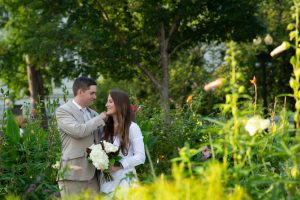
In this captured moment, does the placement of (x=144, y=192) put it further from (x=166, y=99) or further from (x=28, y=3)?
(x=28, y=3)

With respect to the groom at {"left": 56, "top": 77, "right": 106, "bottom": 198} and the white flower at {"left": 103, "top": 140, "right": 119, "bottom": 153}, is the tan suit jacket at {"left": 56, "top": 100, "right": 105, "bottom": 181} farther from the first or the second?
the white flower at {"left": 103, "top": 140, "right": 119, "bottom": 153}

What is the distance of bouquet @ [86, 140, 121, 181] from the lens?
17.9 ft

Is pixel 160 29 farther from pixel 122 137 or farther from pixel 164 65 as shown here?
pixel 122 137

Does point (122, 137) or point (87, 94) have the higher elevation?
point (87, 94)

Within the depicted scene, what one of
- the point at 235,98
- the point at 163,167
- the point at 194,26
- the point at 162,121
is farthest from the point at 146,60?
the point at 235,98

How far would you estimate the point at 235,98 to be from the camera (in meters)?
3.79

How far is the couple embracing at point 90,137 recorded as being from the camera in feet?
18.5

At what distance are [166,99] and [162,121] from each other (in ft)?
46.8

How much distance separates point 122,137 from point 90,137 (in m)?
0.29

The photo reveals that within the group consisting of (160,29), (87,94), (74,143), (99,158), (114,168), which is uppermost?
(160,29)

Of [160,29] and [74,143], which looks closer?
[74,143]

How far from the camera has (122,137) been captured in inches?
226

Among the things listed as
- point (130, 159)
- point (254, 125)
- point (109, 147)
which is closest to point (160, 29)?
point (130, 159)

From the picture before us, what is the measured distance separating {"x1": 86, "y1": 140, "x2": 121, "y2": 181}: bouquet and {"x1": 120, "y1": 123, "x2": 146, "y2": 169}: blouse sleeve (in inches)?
3.1
